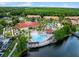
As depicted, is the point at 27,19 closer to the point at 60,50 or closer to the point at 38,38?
the point at 38,38

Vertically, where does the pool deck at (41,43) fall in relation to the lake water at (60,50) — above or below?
above

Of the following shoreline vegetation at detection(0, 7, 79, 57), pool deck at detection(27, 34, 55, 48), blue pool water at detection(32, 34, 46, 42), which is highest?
shoreline vegetation at detection(0, 7, 79, 57)

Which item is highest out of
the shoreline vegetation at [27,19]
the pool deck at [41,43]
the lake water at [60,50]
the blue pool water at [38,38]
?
the shoreline vegetation at [27,19]

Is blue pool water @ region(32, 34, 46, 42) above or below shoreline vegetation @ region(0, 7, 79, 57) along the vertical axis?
below

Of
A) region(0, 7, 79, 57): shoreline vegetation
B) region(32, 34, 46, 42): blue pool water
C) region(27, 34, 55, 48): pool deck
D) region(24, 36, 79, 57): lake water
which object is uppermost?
region(0, 7, 79, 57): shoreline vegetation

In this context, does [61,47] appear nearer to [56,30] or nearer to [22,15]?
[56,30]

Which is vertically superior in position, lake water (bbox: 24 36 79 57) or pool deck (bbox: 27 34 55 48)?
pool deck (bbox: 27 34 55 48)

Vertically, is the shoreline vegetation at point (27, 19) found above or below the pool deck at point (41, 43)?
above

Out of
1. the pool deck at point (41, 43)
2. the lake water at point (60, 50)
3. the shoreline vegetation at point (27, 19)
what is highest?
the shoreline vegetation at point (27, 19)

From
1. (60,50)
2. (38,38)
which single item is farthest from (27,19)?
(60,50)
